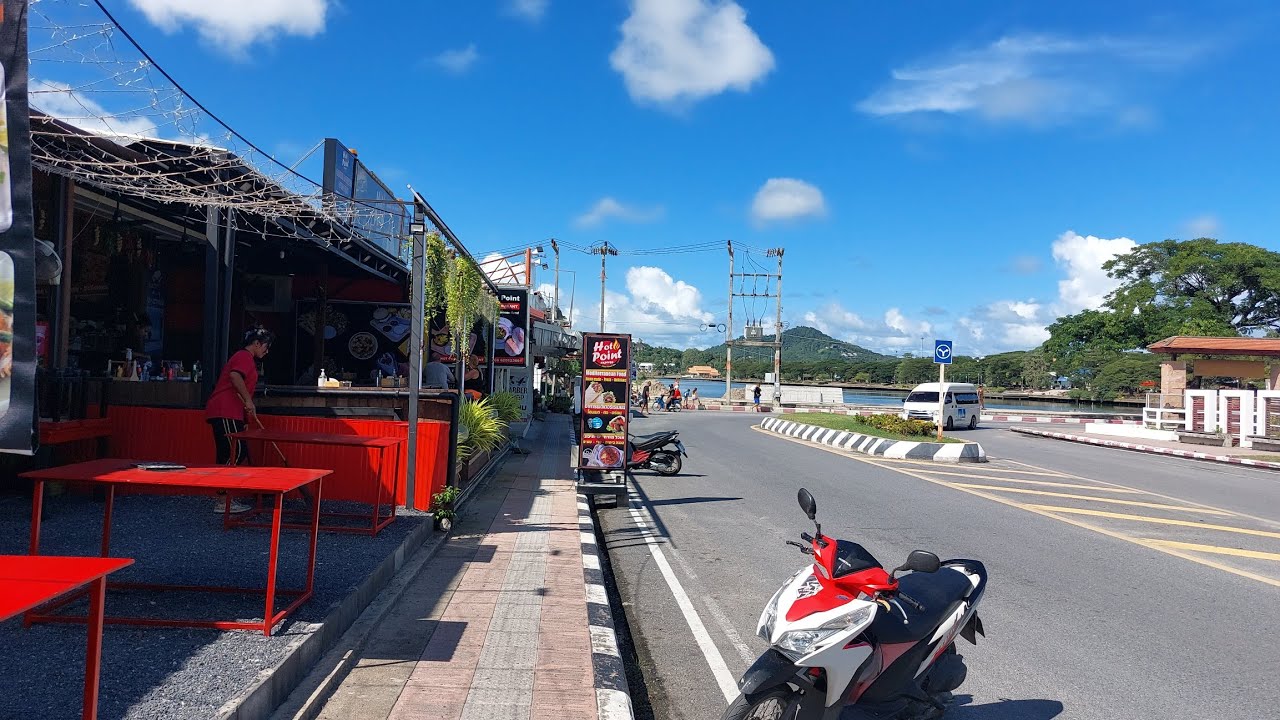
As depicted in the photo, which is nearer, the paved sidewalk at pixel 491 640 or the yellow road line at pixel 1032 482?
the paved sidewalk at pixel 491 640

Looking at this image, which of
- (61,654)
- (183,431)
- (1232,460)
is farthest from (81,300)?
(1232,460)

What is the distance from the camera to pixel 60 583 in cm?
267

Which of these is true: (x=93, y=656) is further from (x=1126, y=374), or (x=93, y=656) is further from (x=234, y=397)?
(x=1126, y=374)

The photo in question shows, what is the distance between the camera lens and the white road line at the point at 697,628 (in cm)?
493

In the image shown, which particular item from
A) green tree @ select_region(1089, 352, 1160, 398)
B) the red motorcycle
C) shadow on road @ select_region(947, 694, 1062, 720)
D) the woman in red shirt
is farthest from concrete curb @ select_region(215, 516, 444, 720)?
green tree @ select_region(1089, 352, 1160, 398)

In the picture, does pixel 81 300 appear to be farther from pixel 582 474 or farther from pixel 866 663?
pixel 866 663

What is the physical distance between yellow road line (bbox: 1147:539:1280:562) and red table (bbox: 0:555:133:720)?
9.77 meters

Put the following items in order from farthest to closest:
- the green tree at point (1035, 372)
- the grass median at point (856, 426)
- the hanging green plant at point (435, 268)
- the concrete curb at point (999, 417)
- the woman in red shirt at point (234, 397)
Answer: the green tree at point (1035, 372) → the concrete curb at point (999, 417) → the grass median at point (856, 426) → the hanging green plant at point (435, 268) → the woman in red shirt at point (234, 397)

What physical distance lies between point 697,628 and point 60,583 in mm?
4211

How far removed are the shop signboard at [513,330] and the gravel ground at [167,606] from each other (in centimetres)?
1449

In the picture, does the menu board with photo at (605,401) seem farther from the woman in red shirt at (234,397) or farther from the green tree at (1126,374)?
the green tree at (1126,374)

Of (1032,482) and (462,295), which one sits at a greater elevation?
(462,295)

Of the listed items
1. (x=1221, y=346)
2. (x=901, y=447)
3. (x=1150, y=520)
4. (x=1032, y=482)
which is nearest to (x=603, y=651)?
(x=1150, y=520)

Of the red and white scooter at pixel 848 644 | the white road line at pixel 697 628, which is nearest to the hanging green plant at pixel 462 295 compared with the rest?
the white road line at pixel 697 628
